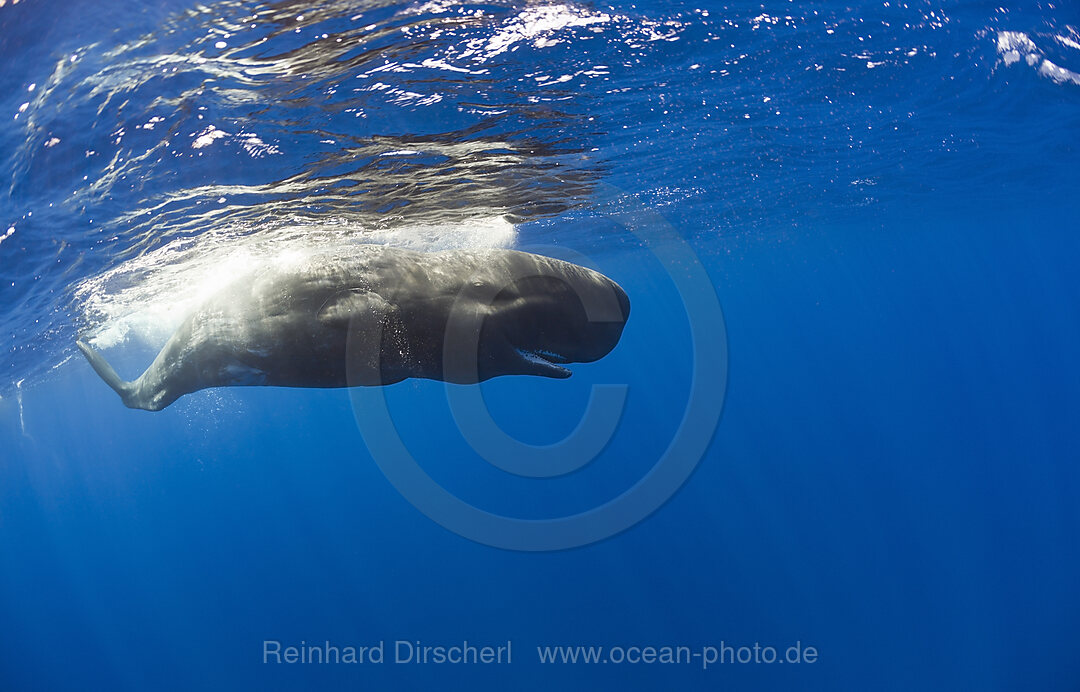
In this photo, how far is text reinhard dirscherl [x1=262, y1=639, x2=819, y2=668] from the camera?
988 inches

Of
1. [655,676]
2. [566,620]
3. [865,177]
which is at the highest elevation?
[865,177]

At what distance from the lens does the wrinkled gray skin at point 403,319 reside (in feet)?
12.4

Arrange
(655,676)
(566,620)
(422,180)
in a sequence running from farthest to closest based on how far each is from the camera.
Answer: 1. (566,620)
2. (655,676)
3. (422,180)

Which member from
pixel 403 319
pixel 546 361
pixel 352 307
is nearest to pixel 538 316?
pixel 546 361

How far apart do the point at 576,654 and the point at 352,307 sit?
27532 mm

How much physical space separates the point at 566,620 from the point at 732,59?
2828cm

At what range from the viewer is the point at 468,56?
7004mm

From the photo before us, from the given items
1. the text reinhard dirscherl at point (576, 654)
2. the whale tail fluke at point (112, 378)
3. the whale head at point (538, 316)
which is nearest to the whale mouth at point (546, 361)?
the whale head at point (538, 316)

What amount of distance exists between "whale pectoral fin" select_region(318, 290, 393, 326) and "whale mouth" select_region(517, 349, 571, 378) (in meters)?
1.02

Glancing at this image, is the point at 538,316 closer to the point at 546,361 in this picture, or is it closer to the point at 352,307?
the point at 546,361

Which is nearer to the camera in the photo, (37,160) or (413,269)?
(413,269)

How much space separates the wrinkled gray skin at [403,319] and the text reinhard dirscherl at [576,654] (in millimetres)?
23591

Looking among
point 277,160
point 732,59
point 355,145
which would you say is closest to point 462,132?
point 355,145

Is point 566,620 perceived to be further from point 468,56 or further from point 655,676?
point 468,56
